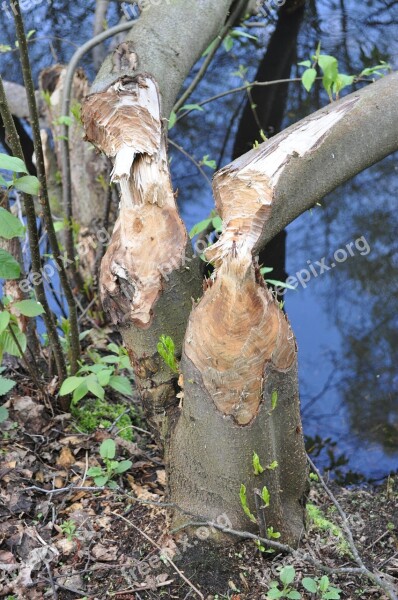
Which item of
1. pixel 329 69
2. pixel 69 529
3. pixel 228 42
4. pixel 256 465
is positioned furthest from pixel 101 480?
pixel 228 42

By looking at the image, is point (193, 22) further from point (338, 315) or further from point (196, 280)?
point (338, 315)

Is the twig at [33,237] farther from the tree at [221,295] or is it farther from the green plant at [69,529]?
the green plant at [69,529]

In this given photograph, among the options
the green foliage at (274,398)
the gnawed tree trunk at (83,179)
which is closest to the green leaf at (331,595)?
the green foliage at (274,398)

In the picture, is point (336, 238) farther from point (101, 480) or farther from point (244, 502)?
point (244, 502)

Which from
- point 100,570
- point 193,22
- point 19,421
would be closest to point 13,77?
point 193,22

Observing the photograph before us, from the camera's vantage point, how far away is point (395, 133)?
6.16 ft

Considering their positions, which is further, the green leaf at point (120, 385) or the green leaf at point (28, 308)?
the green leaf at point (120, 385)

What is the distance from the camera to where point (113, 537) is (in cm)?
186

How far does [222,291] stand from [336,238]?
Result: 2764 millimetres

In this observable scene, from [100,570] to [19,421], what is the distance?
2.52 feet

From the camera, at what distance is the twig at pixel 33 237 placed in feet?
6.15

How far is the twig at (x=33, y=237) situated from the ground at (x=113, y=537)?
8.1 inches

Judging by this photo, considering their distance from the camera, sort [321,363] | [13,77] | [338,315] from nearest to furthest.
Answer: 1. [321,363]
2. [338,315]
3. [13,77]

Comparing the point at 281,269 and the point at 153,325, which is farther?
the point at 281,269
